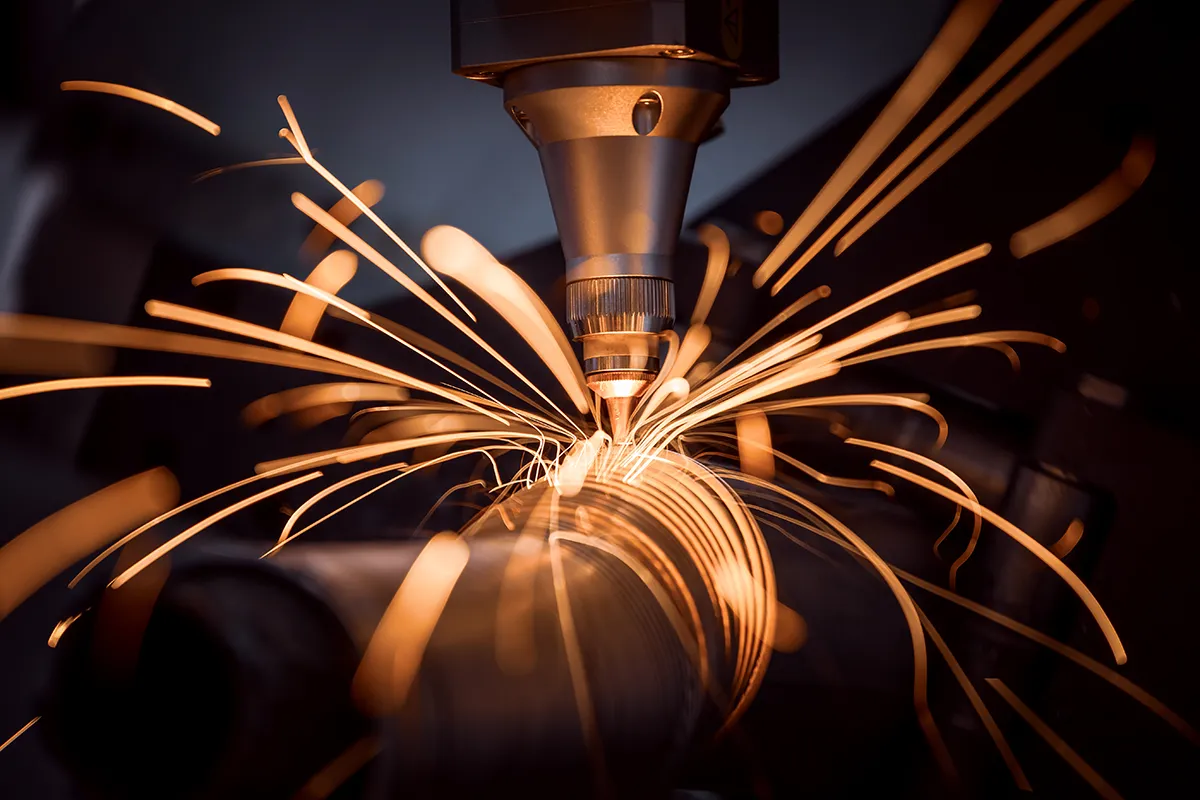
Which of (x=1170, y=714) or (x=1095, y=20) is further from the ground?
(x=1095, y=20)

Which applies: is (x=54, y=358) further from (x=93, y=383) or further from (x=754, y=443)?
(x=754, y=443)

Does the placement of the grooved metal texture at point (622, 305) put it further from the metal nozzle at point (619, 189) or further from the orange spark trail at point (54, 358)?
the orange spark trail at point (54, 358)

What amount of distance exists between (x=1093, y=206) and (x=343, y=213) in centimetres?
40

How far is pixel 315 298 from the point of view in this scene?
59cm

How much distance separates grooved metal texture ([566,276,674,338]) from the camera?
1.49 feet

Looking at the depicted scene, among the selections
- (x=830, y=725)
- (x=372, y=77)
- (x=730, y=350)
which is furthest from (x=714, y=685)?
(x=372, y=77)

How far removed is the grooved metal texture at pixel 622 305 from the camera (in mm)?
453

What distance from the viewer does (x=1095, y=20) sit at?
21.9 inches

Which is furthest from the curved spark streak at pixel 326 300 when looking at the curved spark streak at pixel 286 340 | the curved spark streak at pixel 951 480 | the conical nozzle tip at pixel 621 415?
the curved spark streak at pixel 951 480

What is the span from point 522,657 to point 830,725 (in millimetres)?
241

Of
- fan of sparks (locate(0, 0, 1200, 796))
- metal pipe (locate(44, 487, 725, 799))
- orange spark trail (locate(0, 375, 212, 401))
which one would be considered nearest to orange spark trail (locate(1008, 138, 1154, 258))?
fan of sparks (locate(0, 0, 1200, 796))

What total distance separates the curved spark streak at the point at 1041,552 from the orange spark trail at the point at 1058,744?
5 cm

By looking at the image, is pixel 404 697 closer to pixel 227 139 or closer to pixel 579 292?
pixel 579 292

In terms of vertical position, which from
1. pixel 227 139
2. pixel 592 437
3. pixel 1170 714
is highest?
pixel 227 139
